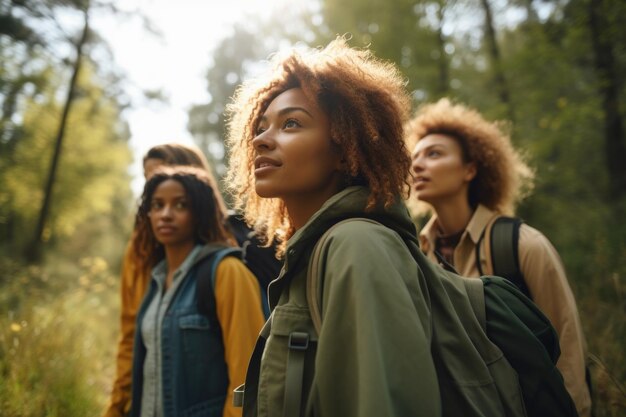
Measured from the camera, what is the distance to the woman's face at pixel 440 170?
2.98 meters

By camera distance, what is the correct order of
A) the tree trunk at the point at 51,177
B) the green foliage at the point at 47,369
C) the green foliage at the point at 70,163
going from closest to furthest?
the green foliage at the point at 47,369, the tree trunk at the point at 51,177, the green foliage at the point at 70,163

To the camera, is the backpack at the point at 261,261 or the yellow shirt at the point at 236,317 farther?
the backpack at the point at 261,261

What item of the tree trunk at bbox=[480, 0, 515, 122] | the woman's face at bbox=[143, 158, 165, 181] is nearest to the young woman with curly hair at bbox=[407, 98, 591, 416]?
the woman's face at bbox=[143, 158, 165, 181]

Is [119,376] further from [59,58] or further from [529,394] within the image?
[59,58]

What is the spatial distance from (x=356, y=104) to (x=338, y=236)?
2.00 feet

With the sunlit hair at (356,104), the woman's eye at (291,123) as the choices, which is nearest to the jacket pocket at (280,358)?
the sunlit hair at (356,104)

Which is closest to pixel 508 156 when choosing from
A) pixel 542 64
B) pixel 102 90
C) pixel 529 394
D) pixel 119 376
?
pixel 529 394

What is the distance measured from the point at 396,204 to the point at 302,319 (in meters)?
0.47

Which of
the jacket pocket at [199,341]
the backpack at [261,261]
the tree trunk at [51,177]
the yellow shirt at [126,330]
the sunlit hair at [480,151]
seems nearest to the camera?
the jacket pocket at [199,341]

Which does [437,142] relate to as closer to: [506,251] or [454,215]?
[454,215]

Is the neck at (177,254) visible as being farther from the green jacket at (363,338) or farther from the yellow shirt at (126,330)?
the green jacket at (363,338)

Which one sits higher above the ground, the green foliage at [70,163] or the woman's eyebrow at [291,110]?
the green foliage at [70,163]

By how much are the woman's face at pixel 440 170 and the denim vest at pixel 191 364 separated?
1709 mm

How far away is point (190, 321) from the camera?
7.61 feet
